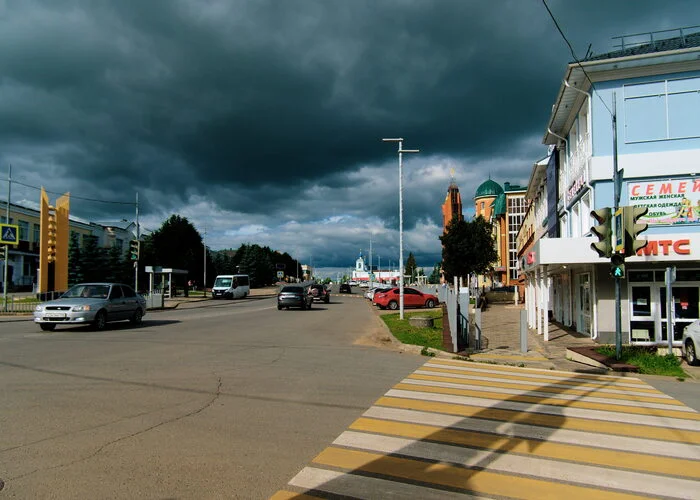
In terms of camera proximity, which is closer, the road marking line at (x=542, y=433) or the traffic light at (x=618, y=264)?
the road marking line at (x=542, y=433)

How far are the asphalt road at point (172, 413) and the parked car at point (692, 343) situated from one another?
7.16m

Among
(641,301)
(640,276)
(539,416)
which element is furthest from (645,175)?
(539,416)

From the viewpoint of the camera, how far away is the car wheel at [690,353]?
13.1 meters

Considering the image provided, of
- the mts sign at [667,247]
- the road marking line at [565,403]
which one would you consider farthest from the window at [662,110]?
the road marking line at [565,403]

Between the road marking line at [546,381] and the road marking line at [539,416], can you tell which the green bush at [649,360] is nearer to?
the road marking line at [546,381]

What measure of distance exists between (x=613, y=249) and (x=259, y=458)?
36.0 feet

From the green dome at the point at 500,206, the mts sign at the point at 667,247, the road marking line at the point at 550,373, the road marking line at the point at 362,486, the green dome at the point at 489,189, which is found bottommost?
the road marking line at the point at 550,373

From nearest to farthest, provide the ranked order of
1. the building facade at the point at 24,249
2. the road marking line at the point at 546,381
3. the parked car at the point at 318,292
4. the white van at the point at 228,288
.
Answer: the road marking line at the point at 546,381, the parked car at the point at 318,292, the white van at the point at 228,288, the building facade at the point at 24,249

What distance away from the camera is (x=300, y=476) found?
455 centimetres

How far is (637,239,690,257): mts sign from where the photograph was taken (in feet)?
51.6

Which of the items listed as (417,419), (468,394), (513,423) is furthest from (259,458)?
(468,394)

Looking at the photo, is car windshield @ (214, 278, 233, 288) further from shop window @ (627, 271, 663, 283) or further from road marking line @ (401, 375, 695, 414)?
road marking line @ (401, 375, 695, 414)

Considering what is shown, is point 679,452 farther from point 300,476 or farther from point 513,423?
point 300,476

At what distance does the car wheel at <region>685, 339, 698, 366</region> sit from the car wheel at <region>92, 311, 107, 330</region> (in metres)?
18.6
